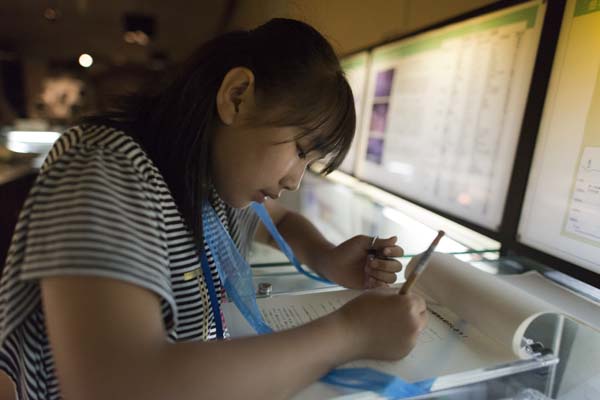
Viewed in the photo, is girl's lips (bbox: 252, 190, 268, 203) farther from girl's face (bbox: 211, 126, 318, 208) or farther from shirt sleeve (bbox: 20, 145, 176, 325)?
shirt sleeve (bbox: 20, 145, 176, 325)

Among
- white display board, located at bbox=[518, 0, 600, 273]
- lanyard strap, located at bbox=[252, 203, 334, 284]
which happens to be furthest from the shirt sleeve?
white display board, located at bbox=[518, 0, 600, 273]

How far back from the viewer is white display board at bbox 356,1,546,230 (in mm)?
750

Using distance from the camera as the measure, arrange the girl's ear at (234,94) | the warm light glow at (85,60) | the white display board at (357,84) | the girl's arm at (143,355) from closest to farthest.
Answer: the girl's arm at (143,355)
the girl's ear at (234,94)
the white display board at (357,84)
the warm light glow at (85,60)

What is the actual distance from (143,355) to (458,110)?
0.84 m

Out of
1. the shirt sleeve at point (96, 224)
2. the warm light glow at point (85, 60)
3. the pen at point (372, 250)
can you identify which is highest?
the warm light glow at point (85, 60)

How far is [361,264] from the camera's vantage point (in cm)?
66

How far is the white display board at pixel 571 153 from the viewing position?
0.60m

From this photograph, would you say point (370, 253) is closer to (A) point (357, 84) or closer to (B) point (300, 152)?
(B) point (300, 152)

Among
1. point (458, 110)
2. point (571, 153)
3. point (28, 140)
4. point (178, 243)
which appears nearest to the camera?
point (178, 243)

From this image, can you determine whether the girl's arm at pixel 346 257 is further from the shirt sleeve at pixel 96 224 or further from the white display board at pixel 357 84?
the white display board at pixel 357 84

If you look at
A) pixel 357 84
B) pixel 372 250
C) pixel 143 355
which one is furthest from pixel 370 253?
pixel 357 84

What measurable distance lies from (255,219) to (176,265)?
32cm

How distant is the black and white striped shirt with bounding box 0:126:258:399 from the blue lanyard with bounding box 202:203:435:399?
5 centimetres

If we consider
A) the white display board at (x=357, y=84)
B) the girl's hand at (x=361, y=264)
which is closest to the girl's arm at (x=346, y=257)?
the girl's hand at (x=361, y=264)
